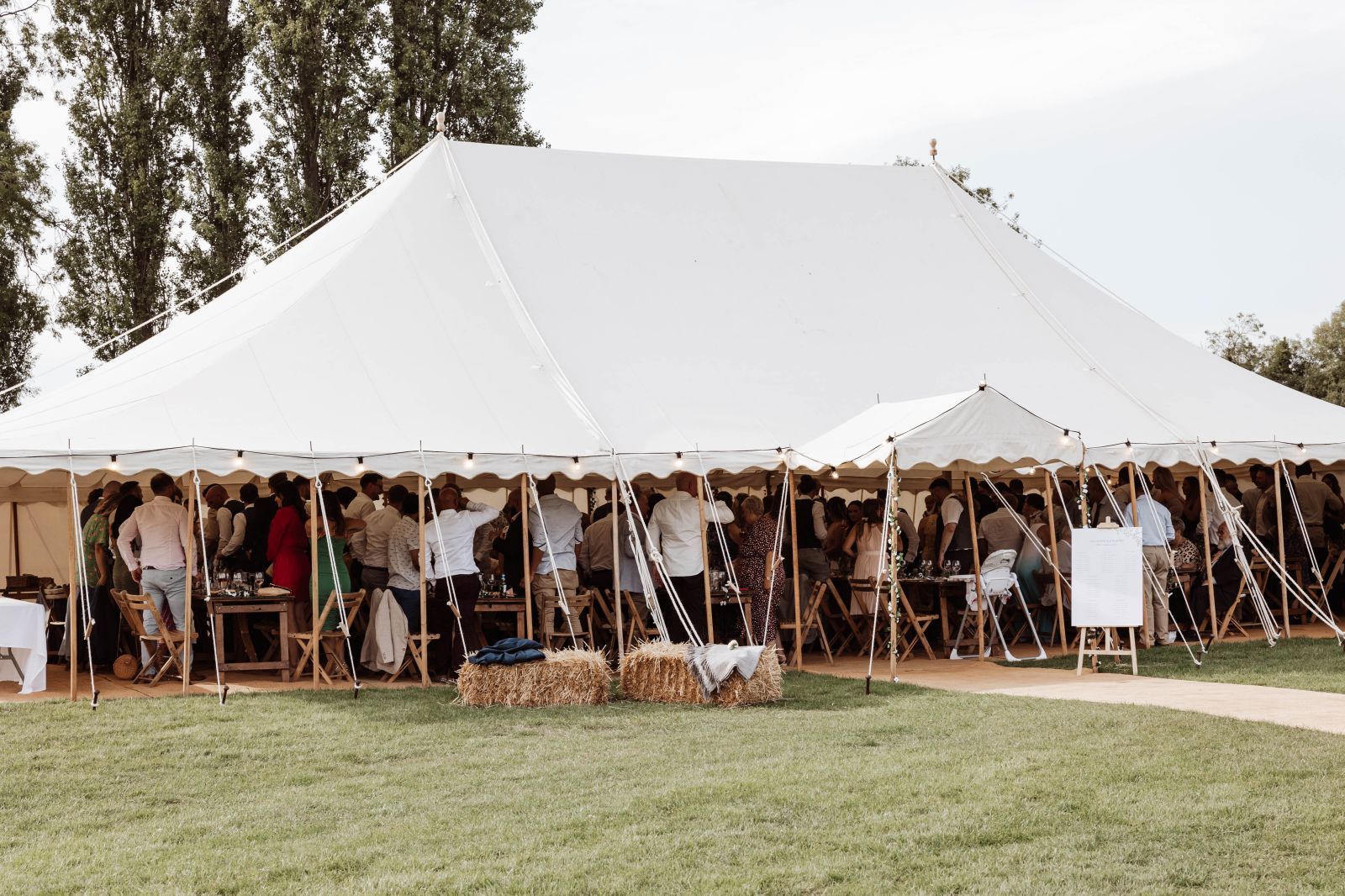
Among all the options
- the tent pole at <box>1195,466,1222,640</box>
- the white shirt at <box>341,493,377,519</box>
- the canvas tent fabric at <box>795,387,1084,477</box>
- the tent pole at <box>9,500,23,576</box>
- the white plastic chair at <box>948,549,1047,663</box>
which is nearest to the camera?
the canvas tent fabric at <box>795,387,1084,477</box>

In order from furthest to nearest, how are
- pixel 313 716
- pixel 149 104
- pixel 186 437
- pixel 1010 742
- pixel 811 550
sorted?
pixel 149 104, pixel 811 550, pixel 186 437, pixel 313 716, pixel 1010 742

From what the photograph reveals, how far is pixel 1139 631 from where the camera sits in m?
12.3

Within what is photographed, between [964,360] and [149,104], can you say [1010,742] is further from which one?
[149,104]

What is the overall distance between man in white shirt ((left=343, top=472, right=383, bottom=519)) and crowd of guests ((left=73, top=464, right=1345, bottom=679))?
0.09 ft

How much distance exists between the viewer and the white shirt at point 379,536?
10.5 metres

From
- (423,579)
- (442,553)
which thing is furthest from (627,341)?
(423,579)

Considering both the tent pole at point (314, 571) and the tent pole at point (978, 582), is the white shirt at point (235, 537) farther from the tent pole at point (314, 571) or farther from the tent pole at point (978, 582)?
the tent pole at point (978, 582)

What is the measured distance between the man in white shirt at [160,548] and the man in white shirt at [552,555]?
8.66ft

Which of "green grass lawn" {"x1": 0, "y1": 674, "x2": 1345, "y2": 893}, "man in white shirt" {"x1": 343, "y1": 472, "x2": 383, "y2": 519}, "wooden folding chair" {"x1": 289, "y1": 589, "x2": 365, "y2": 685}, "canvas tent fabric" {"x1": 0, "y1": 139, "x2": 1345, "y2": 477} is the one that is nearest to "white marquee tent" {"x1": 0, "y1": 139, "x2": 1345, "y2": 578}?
"canvas tent fabric" {"x1": 0, "y1": 139, "x2": 1345, "y2": 477}

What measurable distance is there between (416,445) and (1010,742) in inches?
196

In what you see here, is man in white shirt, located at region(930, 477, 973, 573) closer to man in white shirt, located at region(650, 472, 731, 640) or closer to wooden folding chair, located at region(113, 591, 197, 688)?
man in white shirt, located at region(650, 472, 731, 640)

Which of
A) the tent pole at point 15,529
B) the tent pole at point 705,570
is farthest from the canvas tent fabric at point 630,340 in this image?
the tent pole at point 15,529

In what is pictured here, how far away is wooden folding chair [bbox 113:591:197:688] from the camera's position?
1012 centimetres

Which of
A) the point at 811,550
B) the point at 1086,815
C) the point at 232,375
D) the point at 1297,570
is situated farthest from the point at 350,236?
the point at 1297,570
